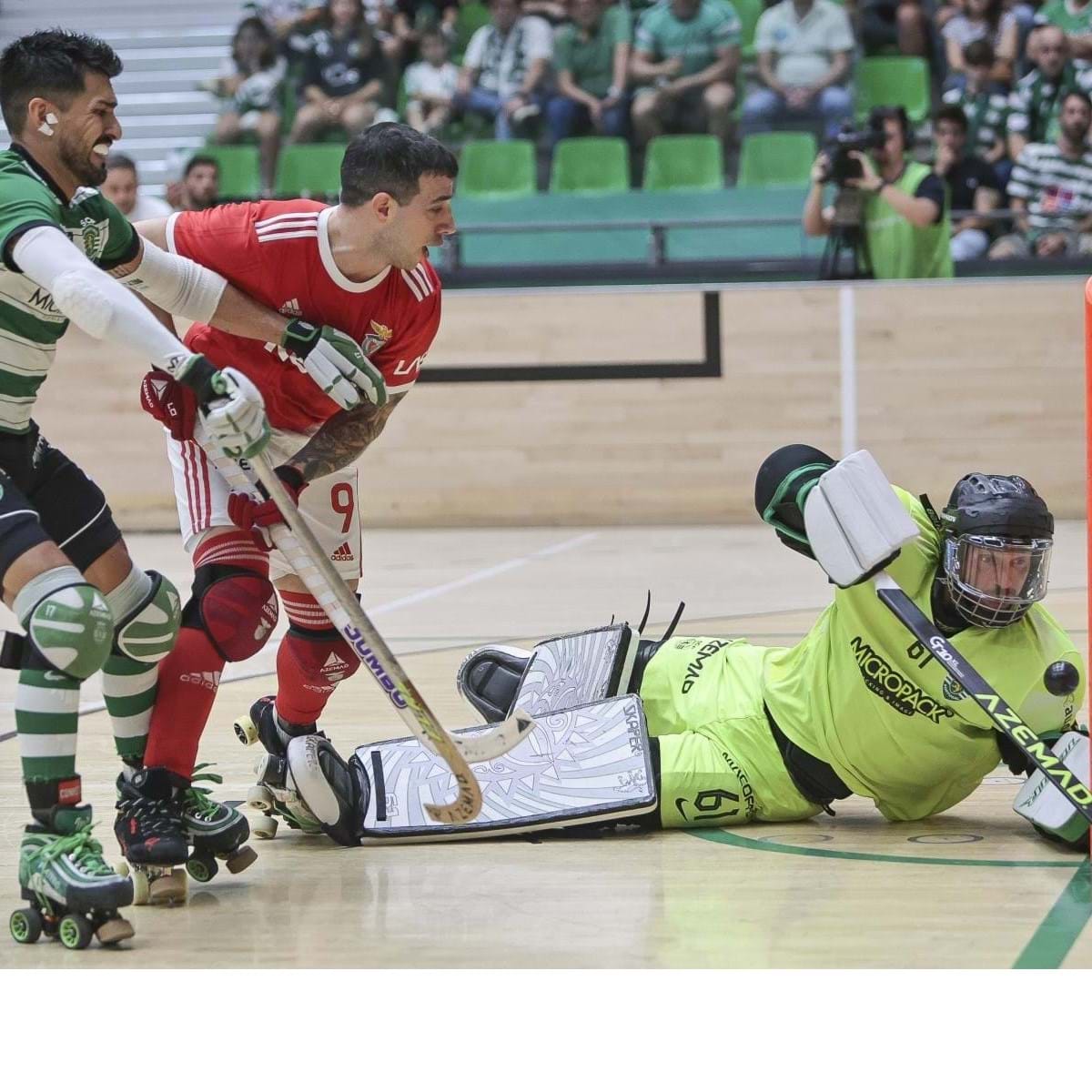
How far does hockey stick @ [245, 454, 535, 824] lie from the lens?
3.50m

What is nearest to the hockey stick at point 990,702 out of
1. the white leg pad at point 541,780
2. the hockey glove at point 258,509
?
the white leg pad at point 541,780

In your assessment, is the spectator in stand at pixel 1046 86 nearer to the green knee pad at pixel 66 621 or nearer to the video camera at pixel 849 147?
A: the video camera at pixel 849 147

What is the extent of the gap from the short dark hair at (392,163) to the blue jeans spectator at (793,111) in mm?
9049

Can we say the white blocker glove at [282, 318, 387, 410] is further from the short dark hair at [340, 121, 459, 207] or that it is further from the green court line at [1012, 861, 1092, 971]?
the green court line at [1012, 861, 1092, 971]

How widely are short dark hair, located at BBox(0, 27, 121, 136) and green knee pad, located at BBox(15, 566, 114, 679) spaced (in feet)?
3.06

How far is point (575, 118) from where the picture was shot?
1306 centimetres

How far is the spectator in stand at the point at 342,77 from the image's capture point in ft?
44.9

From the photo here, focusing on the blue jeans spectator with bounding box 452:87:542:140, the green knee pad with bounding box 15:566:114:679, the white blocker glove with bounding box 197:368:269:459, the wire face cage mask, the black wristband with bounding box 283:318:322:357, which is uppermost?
the blue jeans spectator with bounding box 452:87:542:140

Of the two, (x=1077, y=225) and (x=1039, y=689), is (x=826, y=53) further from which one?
(x=1039, y=689)

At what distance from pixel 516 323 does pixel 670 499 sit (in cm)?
159

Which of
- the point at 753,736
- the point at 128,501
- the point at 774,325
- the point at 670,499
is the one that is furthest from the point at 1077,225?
the point at 753,736

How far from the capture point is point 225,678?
259 inches

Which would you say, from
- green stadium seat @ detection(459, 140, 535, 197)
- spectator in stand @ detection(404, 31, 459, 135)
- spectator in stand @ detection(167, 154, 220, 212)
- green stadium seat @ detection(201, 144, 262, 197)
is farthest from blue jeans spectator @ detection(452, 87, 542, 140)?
spectator in stand @ detection(167, 154, 220, 212)

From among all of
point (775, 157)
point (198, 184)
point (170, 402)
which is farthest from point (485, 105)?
point (170, 402)
